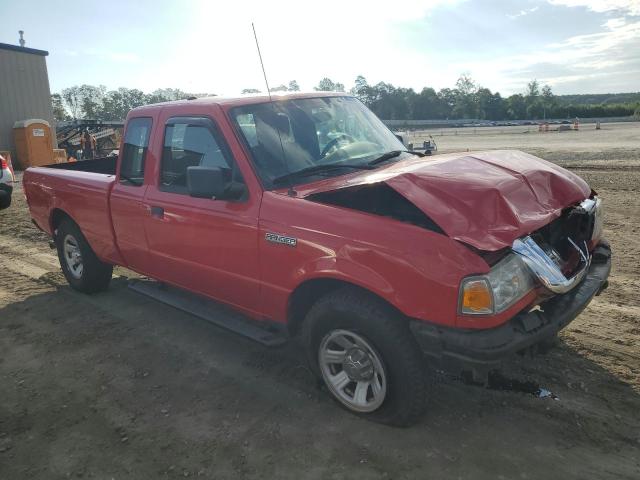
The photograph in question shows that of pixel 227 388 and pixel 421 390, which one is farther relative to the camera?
pixel 227 388

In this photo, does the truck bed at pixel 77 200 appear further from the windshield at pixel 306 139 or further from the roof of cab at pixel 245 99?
the windshield at pixel 306 139

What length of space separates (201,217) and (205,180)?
1.77 ft

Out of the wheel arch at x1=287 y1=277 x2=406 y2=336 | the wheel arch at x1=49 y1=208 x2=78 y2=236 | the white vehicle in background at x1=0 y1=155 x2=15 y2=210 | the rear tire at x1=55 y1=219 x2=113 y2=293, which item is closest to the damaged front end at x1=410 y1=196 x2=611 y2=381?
the wheel arch at x1=287 y1=277 x2=406 y2=336

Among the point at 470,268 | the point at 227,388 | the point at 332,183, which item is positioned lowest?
the point at 227,388

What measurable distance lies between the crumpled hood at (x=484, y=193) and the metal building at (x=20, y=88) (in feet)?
84.2

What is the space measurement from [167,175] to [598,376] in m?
3.64

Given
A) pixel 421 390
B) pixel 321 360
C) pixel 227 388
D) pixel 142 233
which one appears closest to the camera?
pixel 421 390

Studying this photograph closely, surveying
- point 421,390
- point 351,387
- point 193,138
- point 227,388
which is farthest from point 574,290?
point 193,138

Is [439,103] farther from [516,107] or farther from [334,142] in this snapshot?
[334,142]

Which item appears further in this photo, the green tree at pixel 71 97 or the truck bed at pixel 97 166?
the green tree at pixel 71 97

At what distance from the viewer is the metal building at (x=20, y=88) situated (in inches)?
926

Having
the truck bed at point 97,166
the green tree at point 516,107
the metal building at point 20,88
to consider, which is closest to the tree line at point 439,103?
the green tree at point 516,107

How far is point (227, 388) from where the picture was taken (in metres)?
3.68

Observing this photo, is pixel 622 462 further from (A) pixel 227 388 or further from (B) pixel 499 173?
(A) pixel 227 388
